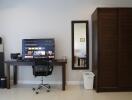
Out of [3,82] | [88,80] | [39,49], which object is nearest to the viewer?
[88,80]

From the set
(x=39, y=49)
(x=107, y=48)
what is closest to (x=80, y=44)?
(x=107, y=48)

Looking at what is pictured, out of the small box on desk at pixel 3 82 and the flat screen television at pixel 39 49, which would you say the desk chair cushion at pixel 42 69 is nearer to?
the flat screen television at pixel 39 49

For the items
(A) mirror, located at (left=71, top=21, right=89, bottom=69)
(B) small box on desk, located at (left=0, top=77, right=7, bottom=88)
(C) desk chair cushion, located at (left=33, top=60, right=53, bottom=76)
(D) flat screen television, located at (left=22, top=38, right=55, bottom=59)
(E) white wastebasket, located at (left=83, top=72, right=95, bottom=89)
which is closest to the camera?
(C) desk chair cushion, located at (left=33, top=60, right=53, bottom=76)

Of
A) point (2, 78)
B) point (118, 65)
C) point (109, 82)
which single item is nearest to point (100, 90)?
point (109, 82)

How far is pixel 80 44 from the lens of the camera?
6312 millimetres

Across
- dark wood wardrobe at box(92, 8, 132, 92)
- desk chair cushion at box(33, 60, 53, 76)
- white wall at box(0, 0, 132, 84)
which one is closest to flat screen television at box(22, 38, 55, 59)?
white wall at box(0, 0, 132, 84)

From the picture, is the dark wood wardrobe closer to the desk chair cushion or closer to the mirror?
the mirror

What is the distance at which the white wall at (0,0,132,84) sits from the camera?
6.31 meters

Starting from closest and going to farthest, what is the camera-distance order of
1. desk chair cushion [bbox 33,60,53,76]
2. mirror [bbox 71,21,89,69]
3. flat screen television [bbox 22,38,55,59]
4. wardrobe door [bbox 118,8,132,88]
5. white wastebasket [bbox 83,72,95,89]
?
wardrobe door [bbox 118,8,132,88] < desk chair cushion [bbox 33,60,53,76] < white wastebasket [bbox 83,72,95,89] < flat screen television [bbox 22,38,55,59] < mirror [bbox 71,21,89,69]

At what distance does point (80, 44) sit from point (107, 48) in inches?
43.7

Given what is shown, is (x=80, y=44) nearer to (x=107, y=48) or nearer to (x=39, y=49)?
(x=107, y=48)

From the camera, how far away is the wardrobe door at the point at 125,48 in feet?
17.6

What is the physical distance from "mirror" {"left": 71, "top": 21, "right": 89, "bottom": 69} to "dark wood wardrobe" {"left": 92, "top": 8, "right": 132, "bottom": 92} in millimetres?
915

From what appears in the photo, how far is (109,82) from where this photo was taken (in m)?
5.45
